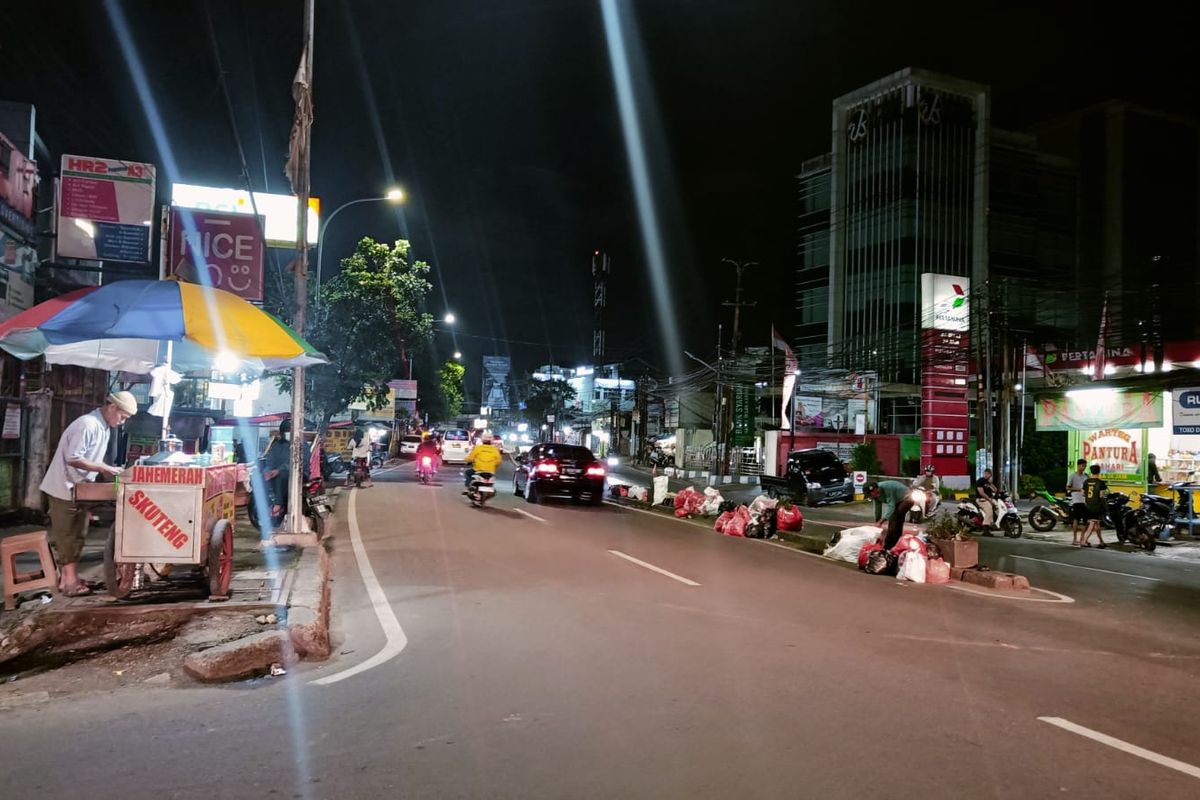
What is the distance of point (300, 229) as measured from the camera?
12539 millimetres

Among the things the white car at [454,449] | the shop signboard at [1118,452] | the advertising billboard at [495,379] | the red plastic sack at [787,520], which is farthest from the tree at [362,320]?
the advertising billboard at [495,379]

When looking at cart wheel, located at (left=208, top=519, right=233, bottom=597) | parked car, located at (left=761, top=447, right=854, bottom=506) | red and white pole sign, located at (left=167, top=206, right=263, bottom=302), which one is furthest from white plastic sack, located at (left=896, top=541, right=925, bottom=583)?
parked car, located at (left=761, top=447, right=854, bottom=506)

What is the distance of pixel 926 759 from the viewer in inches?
179

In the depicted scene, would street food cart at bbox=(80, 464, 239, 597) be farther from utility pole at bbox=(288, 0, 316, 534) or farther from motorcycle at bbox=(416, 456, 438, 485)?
motorcycle at bbox=(416, 456, 438, 485)

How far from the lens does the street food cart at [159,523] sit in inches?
268

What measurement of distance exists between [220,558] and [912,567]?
28.7ft

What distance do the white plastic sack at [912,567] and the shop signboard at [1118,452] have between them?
39.1 feet

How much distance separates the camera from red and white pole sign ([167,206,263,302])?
51.2 feet

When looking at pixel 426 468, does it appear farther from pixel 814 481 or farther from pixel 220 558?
pixel 220 558

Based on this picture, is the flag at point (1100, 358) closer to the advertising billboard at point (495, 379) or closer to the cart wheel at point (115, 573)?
the cart wheel at point (115, 573)

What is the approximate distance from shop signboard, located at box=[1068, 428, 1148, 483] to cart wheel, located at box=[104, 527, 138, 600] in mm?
21034

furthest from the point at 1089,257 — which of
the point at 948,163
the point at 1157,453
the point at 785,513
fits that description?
the point at 785,513

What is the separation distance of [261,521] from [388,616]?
519 centimetres

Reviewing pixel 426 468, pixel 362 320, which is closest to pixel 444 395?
pixel 362 320
